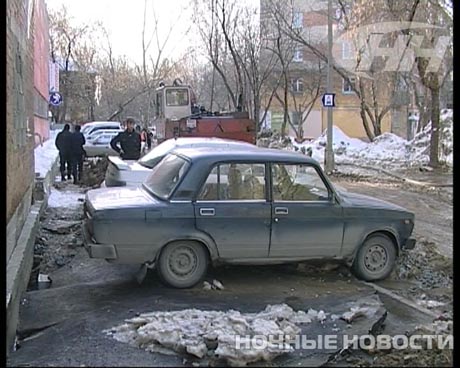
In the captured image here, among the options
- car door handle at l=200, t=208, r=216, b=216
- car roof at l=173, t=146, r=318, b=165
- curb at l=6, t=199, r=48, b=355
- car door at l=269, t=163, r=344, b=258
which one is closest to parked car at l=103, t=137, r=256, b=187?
curb at l=6, t=199, r=48, b=355

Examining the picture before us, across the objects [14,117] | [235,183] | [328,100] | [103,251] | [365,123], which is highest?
[328,100]

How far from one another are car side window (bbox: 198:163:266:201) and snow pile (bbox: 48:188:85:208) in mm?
6873

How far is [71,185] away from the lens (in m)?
17.0

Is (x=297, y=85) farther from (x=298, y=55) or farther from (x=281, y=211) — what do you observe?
(x=281, y=211)

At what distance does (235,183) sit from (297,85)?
3634 cm

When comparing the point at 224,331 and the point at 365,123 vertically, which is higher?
the point at 365,123

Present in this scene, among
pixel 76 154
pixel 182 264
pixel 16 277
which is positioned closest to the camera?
pixel 16 277

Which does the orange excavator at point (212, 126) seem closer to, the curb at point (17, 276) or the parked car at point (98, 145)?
the parked car at point (98, 145)

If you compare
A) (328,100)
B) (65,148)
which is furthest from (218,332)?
(328,100)

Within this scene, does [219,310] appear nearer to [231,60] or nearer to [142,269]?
[142,269]

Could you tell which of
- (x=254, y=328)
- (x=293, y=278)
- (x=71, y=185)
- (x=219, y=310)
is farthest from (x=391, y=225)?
(x=71, y=185)

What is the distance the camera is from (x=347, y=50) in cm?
2611

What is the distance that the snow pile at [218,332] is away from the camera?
427cm
